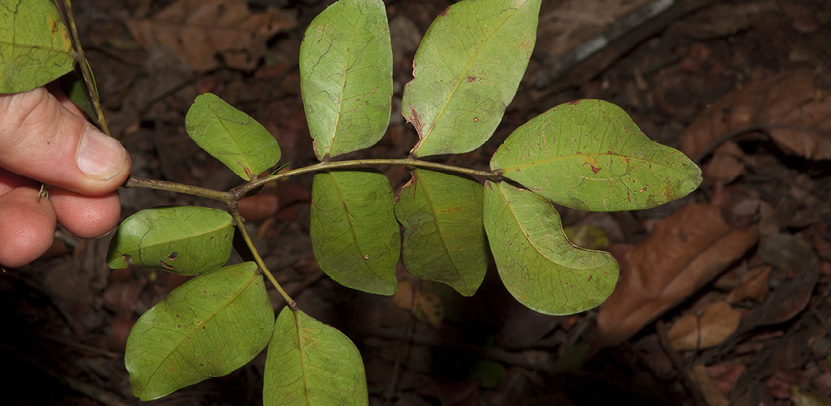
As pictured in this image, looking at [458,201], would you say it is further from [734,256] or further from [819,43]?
[819,43]

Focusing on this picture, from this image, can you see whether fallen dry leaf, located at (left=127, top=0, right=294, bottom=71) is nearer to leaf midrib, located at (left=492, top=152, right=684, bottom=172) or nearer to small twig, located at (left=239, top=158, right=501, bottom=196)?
small twig, located at (left=239, top=158, right=501, bottom=196)

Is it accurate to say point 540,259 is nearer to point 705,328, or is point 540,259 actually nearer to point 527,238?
point 527,238

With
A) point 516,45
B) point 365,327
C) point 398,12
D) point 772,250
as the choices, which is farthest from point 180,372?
point 398,12

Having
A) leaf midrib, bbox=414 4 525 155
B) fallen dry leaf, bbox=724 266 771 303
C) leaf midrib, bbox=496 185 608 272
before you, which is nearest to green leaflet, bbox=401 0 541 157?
leaf midrib, bbox=414 4 525 155

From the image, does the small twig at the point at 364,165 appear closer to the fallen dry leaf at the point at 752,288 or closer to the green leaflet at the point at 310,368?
the green leaflet at the point at 310,368

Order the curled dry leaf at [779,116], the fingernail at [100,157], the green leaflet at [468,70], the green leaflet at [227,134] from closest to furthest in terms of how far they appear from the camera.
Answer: the green leaflet at [468,70]
the green leaflet at [227,134]
the fingernail at [100,157]
the curled dry leaf at [779,116]

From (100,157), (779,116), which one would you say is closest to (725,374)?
(779,116)

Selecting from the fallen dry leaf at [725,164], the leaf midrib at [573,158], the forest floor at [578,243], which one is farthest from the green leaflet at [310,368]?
the fallen dry leaf at [725,164]
